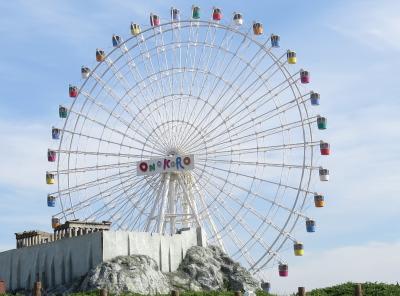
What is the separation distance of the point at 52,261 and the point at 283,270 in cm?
1697

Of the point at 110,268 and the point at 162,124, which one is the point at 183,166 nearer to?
the point at 162,124

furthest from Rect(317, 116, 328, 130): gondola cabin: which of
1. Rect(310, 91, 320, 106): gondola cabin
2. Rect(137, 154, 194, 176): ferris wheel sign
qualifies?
Rect(137, 154, 194, 176): ferris wheel sign

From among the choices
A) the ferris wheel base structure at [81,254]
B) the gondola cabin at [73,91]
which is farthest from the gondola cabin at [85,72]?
the ferris wheel base structure at [81,254]

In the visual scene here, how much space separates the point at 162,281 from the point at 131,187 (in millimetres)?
11045

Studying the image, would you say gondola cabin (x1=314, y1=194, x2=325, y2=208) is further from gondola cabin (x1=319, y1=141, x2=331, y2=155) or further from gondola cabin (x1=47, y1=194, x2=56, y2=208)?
gondola cabin (x1=47, y1=194, x2=56, y2=208)

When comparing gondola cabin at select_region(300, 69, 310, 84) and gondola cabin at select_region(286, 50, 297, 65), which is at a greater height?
gondola cabin at select_region(286, 50, 297, 65)

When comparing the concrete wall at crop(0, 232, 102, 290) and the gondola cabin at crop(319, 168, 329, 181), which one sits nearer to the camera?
the concrete wall at crop(0, 232, 102, 290)

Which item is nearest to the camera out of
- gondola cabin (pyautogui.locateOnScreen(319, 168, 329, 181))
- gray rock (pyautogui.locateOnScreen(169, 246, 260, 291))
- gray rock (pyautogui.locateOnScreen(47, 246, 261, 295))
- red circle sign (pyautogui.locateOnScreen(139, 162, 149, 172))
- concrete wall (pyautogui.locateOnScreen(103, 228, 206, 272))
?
gray rock (pyautogui.locateOnScreen(47, 246, 261, 295))

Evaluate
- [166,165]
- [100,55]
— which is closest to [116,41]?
[100,55]

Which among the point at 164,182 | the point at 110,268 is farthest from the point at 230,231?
the point at 110,268

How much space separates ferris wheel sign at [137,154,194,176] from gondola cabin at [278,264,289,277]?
10.1 meters

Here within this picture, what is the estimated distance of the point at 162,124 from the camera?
65938 millimetres

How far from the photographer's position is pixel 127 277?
5509cm

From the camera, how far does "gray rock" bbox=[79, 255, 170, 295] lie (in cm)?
5434
